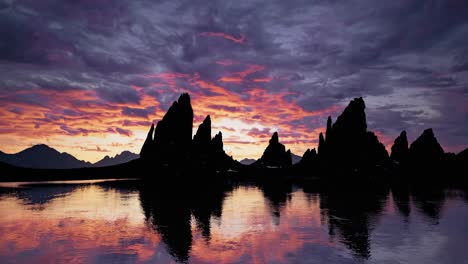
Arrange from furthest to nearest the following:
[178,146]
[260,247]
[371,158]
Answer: [371,158] → [178,146] → [260,247]

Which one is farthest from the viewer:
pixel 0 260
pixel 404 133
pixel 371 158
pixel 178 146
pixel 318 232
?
pixel 404 133

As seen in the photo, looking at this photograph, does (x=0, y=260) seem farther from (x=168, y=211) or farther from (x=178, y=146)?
(x=178, y=146)

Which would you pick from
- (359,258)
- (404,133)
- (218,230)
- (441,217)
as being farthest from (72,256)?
(404,133)

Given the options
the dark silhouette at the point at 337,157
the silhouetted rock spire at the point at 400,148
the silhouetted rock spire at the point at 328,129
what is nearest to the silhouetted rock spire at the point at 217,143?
the dark silhouette at the point at 337,157

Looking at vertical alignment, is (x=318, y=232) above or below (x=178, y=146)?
below

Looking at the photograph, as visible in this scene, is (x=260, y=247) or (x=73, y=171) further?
(x=73, y=171)

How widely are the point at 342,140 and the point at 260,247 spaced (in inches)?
5616

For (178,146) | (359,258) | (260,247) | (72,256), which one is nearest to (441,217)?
(359,258)

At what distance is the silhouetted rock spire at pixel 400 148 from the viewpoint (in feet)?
593

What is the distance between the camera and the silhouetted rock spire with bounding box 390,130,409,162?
180750 mm

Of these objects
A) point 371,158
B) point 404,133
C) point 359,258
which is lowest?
point 359,258

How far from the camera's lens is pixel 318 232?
29.7m

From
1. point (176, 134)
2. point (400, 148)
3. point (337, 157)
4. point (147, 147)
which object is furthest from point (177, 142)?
point (400, 148)

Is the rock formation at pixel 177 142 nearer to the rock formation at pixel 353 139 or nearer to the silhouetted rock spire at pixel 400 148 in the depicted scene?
the rock formation at pixel 353 139
